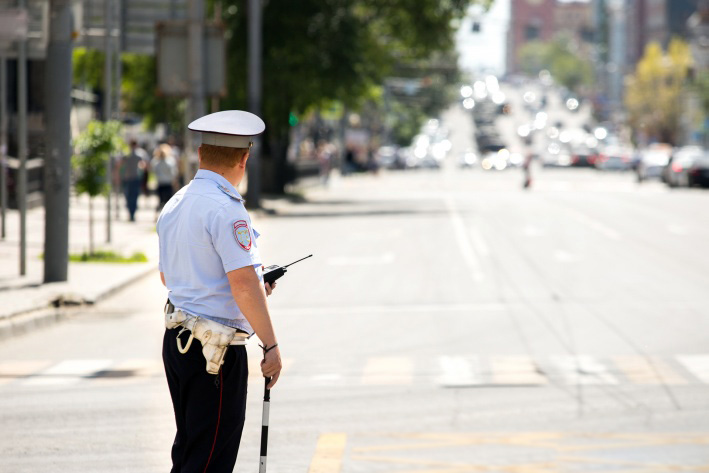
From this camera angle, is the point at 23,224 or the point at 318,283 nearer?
the point at 23,224

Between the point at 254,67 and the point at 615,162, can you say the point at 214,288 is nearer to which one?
the point at 254,67

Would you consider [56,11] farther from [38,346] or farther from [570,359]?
[570,359]

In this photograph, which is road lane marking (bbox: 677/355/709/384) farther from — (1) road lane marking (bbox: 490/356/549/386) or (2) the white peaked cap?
(2) the white peaked cap

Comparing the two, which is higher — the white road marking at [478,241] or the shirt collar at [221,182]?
the shirt collar at [221,182]

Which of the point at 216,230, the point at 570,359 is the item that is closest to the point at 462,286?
the point at 570,359

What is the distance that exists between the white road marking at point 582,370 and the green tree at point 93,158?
1125 centimetres

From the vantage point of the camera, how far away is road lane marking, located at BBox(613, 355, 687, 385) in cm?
1124

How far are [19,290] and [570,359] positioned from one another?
7.10m

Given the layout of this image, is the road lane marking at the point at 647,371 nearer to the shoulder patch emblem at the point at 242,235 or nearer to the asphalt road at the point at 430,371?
the asphalt road at the point at 430,371

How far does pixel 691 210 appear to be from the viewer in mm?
39562

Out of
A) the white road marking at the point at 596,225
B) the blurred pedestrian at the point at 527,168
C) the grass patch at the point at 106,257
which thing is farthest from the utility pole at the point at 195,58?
the blurred pedestrian at the point at 527,168

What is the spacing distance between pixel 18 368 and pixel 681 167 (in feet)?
158

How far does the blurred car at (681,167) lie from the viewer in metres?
57.4

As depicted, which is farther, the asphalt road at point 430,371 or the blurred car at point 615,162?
the blurred car at point 615,162
